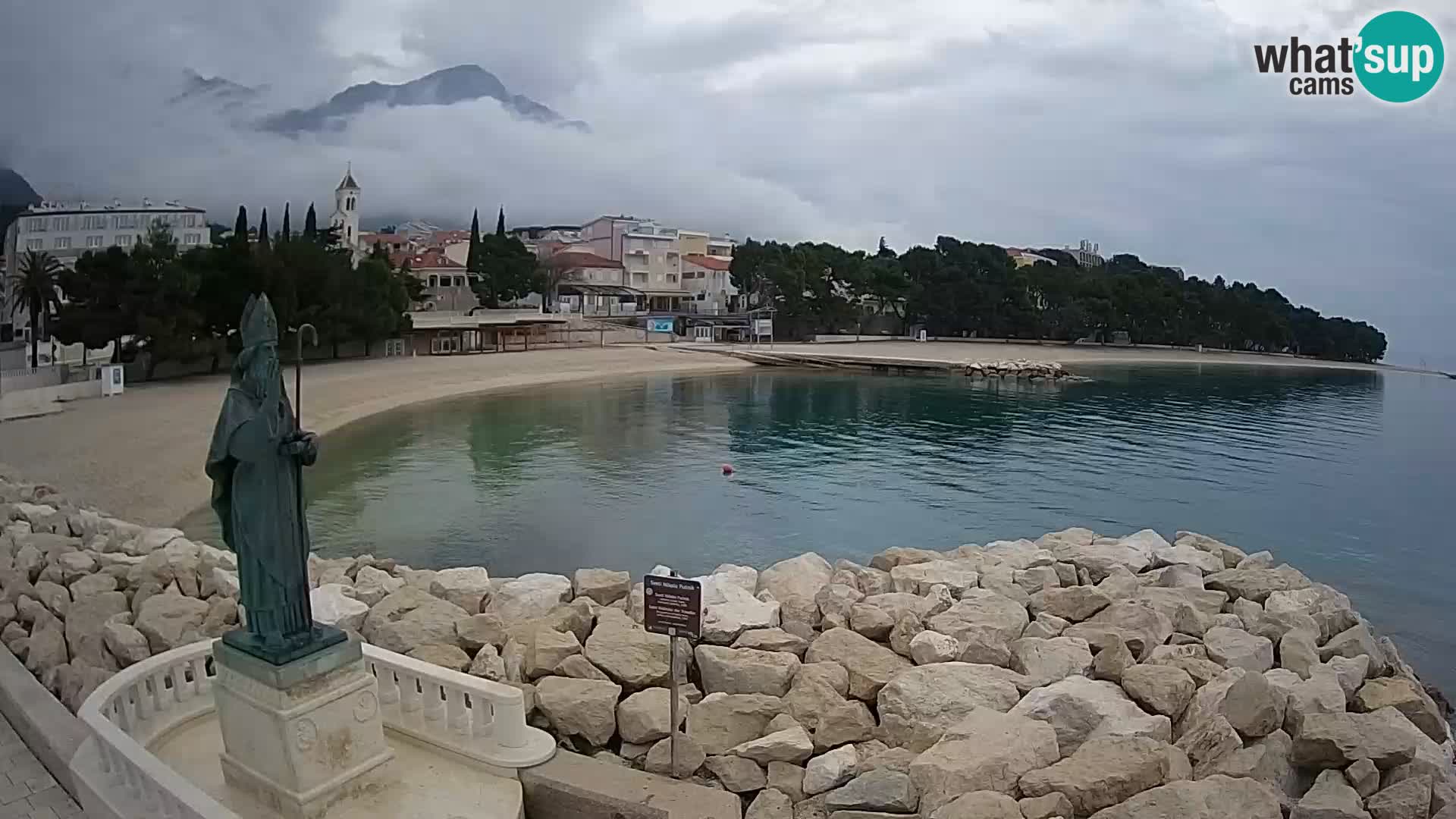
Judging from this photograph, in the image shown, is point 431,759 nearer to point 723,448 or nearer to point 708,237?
point 723,448

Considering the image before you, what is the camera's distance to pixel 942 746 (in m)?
4.45

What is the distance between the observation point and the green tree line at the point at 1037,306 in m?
55.8

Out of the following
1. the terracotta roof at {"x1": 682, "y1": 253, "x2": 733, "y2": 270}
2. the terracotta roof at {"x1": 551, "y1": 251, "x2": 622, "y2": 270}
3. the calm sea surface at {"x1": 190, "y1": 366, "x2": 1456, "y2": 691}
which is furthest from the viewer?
the terracotta roof at {"x1": 682, "y1": 253, "x2": 733, "y2": 270}

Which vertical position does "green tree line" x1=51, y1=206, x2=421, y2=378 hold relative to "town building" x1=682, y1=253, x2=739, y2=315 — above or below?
below

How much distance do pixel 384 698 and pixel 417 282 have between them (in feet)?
122

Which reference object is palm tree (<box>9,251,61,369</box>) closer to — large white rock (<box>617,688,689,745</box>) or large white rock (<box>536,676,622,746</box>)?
large white rock (<box>536,676,622,746</box>)

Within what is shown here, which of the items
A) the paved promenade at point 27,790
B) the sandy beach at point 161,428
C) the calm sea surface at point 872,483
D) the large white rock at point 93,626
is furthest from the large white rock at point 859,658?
the sandy beach at point 161,428

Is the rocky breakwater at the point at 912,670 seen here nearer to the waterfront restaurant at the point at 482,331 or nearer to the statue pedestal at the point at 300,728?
the statue pedestal at the point at 300,728

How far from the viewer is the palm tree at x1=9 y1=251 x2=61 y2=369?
17.6 meters

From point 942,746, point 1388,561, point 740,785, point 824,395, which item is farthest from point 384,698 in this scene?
point 824,395

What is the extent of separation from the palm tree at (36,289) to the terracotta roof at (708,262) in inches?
1878

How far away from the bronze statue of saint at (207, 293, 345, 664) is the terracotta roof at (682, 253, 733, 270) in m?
61.4

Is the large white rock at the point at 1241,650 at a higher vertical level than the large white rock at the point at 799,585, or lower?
lower

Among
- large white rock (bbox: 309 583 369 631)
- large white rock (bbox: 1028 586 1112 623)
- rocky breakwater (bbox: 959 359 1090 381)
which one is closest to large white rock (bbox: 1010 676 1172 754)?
large white rock (bbox: 1028 586 1112 623)
